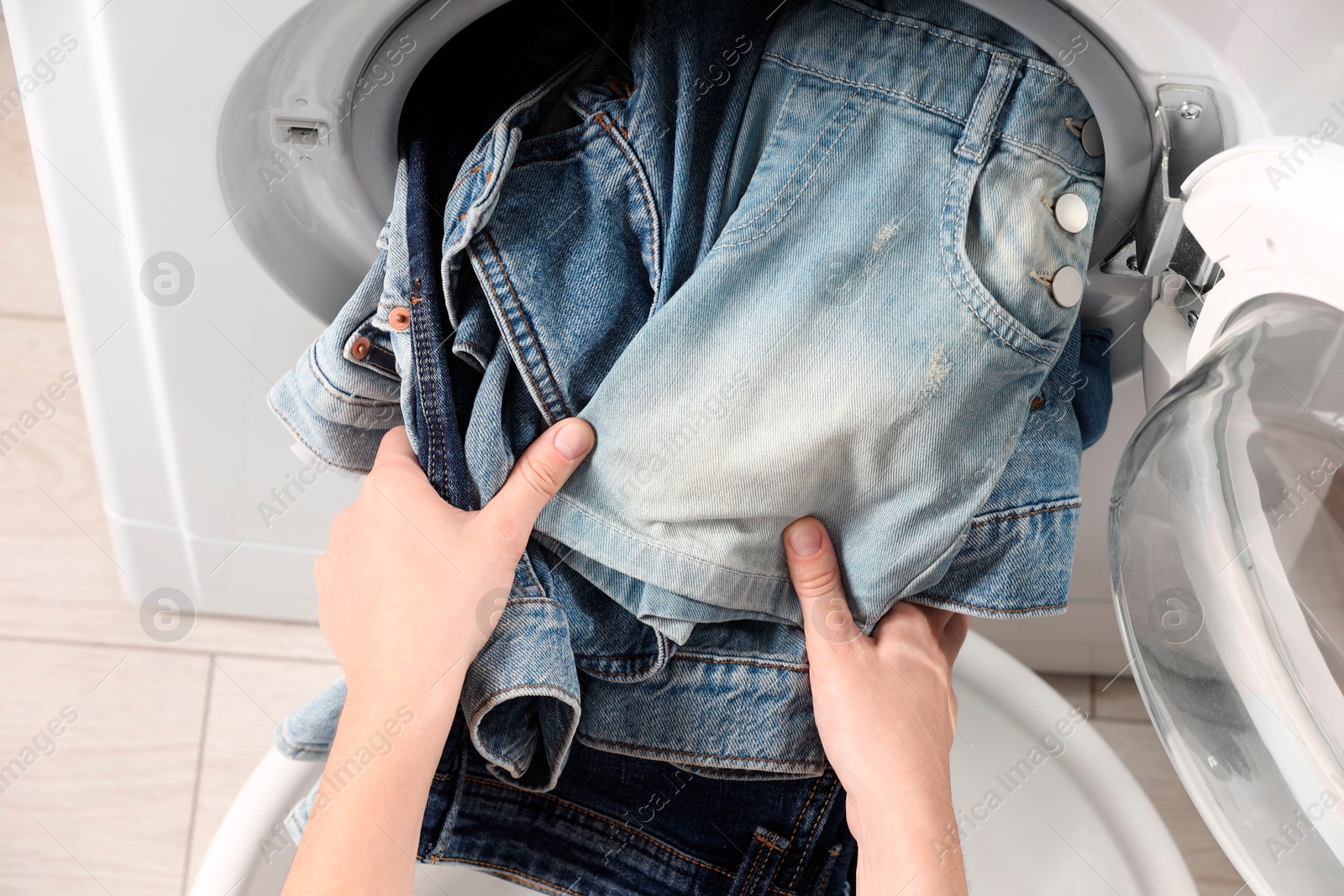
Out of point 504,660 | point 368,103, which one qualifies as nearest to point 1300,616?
point 504,660

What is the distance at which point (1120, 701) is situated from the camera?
0.99m

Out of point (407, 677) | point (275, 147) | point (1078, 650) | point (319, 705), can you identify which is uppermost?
point (275, 147)

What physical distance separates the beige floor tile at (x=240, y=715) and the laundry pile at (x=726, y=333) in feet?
1.37

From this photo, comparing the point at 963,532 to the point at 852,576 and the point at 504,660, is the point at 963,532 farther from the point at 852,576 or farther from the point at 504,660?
the point at 504,660

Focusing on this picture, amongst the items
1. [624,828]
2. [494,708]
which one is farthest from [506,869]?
[494,708]

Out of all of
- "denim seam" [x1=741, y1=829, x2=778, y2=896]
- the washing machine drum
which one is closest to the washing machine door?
the washing machine drum

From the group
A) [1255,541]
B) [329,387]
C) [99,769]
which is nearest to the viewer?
[1255,541]

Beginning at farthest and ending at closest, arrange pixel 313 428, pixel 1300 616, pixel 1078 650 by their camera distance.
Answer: pixel 1078 650, pixel 313 428, pixel 1300 616

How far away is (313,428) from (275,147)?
0.50 ft

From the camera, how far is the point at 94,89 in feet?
1.67

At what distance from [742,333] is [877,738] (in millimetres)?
210

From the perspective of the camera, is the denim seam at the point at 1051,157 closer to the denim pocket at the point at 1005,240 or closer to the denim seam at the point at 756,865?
the denim pocket at the point at 1005,240

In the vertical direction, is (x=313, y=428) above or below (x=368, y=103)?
below

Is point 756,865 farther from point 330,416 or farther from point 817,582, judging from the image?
point 330,416
